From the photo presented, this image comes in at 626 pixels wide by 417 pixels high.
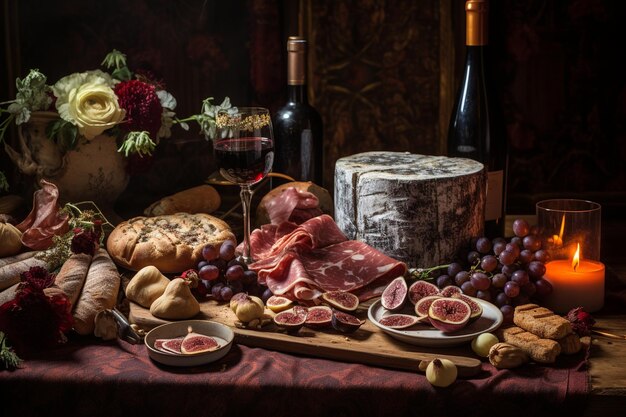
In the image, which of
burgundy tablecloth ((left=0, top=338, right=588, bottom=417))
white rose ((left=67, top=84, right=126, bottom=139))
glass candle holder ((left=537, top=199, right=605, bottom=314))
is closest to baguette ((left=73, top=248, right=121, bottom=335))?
burgundy tablecloth ((left=0, top=338, right=588, bottom=417))

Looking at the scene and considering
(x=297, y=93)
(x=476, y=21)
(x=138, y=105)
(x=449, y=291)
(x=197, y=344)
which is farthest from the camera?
(x=297, y=93)

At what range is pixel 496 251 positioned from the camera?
201 centimetres

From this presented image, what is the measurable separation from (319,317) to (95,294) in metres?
0.50

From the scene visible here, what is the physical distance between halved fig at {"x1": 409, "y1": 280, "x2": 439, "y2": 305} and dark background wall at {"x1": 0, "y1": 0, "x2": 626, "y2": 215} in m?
1.34

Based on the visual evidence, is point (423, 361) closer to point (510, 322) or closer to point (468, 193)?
point (510, 322)

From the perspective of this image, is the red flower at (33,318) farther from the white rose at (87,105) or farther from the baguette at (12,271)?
the white rose at (87,105)

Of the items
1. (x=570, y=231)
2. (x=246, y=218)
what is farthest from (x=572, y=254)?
(x=246, y=218)

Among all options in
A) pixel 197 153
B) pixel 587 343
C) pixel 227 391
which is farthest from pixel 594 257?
pixel 197 153

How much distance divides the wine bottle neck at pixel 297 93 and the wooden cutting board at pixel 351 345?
95 cm

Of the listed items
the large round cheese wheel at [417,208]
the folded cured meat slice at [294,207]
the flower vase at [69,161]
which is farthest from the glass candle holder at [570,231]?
the flower vase at [69,161]

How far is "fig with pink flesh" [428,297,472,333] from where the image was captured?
1.73 m

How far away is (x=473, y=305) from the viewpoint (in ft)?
5.95

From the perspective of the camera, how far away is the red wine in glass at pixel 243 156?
2.03m

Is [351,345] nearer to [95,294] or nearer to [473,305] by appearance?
[473,305]
